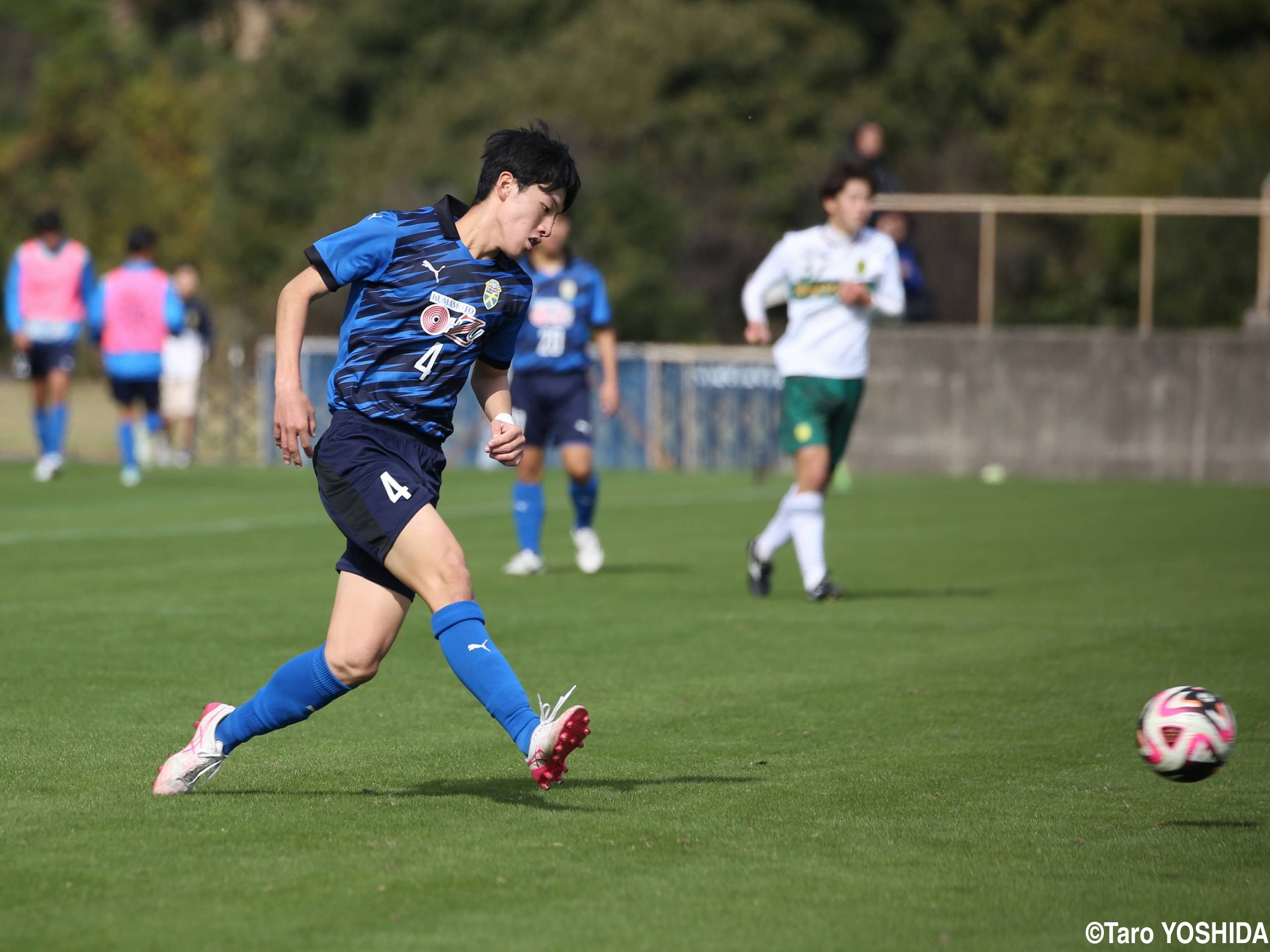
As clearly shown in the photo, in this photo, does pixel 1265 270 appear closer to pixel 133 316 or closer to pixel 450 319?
pixel 133 316

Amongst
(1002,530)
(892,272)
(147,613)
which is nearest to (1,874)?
(147,613)

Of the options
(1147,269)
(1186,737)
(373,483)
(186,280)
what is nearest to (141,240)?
(186,280)

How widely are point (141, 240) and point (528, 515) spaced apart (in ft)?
27.8

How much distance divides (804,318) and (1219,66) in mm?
33943

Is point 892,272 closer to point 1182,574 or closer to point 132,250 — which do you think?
point 1182,574

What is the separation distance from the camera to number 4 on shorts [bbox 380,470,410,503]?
523cm

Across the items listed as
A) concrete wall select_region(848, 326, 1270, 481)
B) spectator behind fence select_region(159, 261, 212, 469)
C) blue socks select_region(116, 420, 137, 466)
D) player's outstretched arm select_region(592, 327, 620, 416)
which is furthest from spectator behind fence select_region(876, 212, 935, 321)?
spectator behind fence select_region(159, 261, 212, 469)

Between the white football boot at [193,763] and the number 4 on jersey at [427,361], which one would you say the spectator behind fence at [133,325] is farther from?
the number 4 on jersey at [427,361]

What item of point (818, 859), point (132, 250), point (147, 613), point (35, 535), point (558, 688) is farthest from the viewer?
point (132, 250)

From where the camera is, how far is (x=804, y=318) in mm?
10453

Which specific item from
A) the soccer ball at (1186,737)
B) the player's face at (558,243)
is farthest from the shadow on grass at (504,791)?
the player's face at (558,243)

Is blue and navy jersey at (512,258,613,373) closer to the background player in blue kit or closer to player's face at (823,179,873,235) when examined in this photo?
player's face at (823,179,873,235)

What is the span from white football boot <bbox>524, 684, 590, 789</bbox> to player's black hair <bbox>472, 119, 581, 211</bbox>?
144 cm

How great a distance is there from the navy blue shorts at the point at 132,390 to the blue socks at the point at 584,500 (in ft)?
28.2
